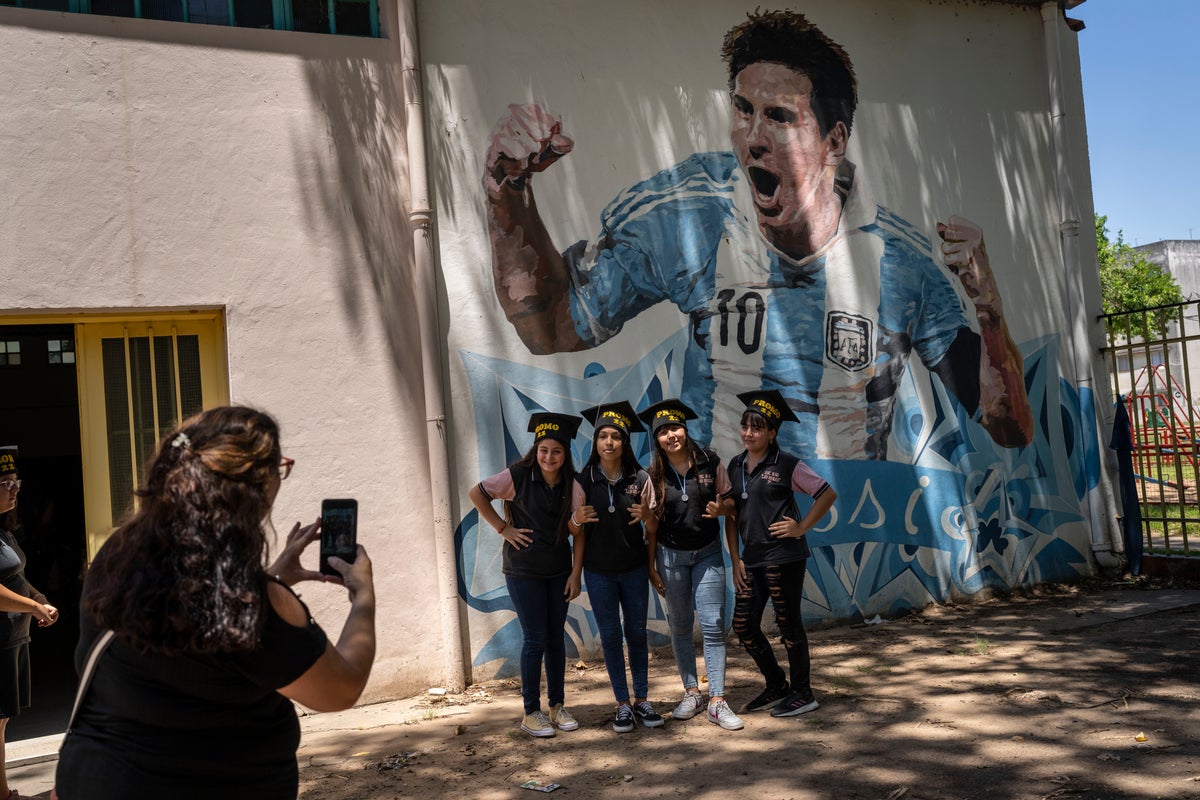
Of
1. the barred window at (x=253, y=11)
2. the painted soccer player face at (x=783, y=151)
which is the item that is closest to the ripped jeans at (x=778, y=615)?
the painted soccer player face at (x=783, y=151)

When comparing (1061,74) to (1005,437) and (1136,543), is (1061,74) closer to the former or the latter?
(1005,437)

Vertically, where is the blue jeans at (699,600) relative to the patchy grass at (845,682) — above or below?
above

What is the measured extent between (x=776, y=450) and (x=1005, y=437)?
4318 millimetres

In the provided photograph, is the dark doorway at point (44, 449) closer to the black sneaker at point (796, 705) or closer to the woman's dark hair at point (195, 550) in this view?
the black sneaker at point (796, 705)

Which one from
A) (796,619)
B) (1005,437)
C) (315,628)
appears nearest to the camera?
(315,628)

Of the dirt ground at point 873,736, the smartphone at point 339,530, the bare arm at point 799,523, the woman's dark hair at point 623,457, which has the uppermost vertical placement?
the woman's dark hair at point 623,457

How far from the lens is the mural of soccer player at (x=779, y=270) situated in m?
7.62

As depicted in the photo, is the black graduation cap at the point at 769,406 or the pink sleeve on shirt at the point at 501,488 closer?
the pink sleeve on shirt at the point at 501,488

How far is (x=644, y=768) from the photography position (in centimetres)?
504

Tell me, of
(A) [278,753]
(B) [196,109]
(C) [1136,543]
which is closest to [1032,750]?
(A) [278,753]

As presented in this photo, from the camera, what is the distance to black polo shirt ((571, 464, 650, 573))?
5.73m

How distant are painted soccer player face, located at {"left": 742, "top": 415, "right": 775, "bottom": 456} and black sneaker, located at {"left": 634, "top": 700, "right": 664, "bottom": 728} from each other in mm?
1616

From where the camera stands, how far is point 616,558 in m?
5.72

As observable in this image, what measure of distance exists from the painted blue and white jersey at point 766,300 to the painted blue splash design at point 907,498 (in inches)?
10.4
